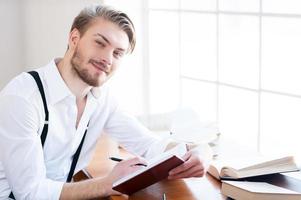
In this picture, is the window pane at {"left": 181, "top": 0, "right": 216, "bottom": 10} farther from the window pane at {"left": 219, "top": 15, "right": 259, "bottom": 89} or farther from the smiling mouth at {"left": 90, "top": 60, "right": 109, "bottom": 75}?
the smiling mouth at {"left": 90, "top": 60, "right": 109, "bottom": 75}

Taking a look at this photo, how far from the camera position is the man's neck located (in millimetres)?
1852

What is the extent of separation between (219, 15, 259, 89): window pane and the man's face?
0.74 meters

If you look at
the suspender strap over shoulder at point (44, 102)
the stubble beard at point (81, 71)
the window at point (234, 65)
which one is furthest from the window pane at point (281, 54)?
the suspender strap over shoulder at point (44, 102)

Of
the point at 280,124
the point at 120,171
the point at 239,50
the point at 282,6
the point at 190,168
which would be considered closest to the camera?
the point at 120,171

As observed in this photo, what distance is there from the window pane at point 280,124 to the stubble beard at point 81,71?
2.81 ft

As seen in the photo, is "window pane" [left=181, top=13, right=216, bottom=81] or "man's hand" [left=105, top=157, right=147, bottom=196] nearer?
"man's hand" [left=105, top=157, right=147, bottom=196]

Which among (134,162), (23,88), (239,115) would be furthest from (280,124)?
(23,88)

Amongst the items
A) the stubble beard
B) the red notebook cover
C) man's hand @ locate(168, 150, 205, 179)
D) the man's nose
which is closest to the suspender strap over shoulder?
the stubble beard

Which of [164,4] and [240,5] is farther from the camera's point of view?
[164,4]

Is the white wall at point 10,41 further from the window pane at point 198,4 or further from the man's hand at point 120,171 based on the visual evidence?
the man's hand at point 120,171

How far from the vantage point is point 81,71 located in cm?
182

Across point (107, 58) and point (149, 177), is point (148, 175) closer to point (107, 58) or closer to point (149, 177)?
point (149, 177)

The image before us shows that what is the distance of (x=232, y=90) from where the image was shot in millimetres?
2541

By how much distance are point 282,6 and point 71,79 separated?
0.93 metres
